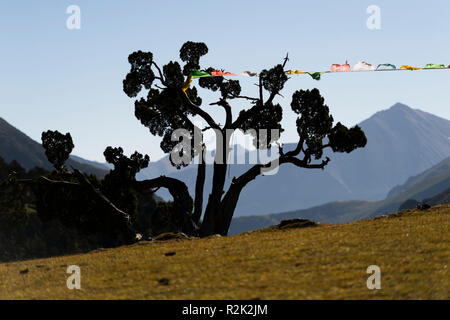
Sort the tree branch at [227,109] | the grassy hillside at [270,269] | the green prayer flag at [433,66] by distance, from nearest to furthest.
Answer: the grassy hillside at [270,269] → the green prayer flag at [433,66] → the tree branch at [227,109]

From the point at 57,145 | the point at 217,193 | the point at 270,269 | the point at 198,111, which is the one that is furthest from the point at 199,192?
the point at 270,269

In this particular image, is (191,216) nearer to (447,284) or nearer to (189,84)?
(189,84)

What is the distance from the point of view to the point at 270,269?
60.5 ft

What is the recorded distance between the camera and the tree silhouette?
45688 millimetres

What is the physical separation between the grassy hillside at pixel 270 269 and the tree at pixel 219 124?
613 inches

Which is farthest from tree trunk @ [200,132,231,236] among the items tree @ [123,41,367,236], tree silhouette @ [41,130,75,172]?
tree silhouette @ [41,130,75,172]

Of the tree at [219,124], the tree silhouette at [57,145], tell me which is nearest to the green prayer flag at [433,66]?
the tree at [219,124]

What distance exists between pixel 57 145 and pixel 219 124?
1369 cm

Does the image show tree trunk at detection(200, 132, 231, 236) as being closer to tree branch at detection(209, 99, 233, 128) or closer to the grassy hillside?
tree branch at detection(209, 99, 233, 128)

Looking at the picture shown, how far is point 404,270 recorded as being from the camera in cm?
1716

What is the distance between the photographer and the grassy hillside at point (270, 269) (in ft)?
51.0

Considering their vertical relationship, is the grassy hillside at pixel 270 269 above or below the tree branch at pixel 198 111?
below

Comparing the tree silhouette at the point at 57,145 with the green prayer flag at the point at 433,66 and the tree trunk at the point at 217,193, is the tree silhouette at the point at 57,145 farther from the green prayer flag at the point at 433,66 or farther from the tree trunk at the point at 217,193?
the green prayer flag at the point at 433,66

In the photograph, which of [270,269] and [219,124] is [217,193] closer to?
[219,124]
